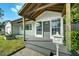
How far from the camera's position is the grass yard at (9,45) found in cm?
510

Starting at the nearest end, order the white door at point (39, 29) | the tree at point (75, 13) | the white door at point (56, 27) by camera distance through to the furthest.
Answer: the tree at point (75, 13)
the white door at point (56, 27)
the white door at point (39, 29)

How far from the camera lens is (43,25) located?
5.25 m

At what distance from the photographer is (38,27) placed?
525 centimetres

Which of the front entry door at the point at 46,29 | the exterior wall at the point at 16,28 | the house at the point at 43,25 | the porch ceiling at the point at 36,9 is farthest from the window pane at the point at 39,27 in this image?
the exterior wall at the point at 16,28

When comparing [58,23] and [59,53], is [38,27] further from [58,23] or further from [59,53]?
[59,53]

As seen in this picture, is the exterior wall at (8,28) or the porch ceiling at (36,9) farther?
the exterior wall at (8,28)

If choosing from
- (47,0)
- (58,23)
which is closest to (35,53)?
(58,23)

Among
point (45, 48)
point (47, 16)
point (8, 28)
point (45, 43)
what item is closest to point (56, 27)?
point (47, 16)

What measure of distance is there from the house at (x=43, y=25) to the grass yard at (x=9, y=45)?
0.18 metres

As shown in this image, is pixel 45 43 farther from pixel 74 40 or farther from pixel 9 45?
pixel 9 45

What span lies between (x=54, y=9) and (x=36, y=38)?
86 cm

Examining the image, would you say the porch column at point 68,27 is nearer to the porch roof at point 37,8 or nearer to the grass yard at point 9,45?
the porch roof at point 37,8

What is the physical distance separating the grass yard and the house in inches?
7.0

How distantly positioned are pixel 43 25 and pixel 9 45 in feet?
3.23
